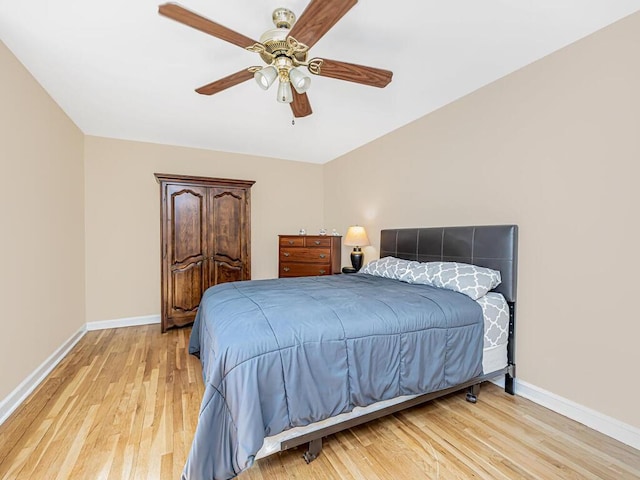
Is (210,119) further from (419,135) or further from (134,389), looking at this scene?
(134,389)

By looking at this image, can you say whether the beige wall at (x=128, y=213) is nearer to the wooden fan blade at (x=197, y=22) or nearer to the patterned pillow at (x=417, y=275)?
the patterned pillow at (x=417, y=275)

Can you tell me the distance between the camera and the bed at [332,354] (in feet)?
4.24

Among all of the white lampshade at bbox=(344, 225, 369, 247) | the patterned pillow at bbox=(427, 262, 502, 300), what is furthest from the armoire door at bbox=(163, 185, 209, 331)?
the patterned pillow at bbox=(427, 262, 502, 300)

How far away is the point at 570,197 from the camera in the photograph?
1.97 metres

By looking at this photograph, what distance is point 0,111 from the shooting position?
192 centimetres

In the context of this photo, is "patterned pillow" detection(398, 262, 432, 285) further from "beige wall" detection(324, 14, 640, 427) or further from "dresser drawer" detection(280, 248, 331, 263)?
"dresser drawer" detection(280, 248, 331, 263)

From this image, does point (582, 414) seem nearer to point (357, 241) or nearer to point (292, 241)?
point (357, 241)

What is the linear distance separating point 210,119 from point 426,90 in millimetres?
2237

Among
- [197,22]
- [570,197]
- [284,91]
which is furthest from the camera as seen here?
[570,197]

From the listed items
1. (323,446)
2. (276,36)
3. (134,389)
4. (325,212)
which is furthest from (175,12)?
(325,212)

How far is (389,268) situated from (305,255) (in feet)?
5.19

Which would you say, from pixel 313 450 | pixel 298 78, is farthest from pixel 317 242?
pixel 313 450

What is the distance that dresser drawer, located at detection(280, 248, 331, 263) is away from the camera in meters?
4.09

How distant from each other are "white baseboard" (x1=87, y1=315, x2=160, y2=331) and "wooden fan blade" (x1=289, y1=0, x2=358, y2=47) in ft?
12.8
